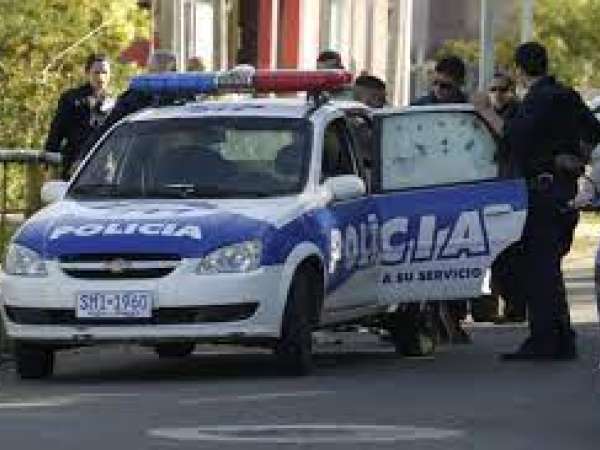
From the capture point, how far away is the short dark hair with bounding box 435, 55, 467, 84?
690 inches

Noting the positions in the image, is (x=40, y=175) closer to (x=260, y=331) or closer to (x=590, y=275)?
(x=260, y=331)

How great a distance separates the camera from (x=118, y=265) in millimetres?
13609

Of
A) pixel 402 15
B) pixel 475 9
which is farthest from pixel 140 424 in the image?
pixel 475 9

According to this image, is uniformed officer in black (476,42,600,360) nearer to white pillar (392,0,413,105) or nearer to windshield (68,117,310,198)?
windshield (68,117,310,198)

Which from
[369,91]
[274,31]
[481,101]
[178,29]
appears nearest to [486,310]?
[369,91]

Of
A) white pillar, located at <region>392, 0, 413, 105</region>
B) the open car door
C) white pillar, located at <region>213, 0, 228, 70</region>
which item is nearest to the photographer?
the open car door

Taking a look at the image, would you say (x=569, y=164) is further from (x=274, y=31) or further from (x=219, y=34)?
(x=274, y=31)

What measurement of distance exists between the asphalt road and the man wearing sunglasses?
210cm

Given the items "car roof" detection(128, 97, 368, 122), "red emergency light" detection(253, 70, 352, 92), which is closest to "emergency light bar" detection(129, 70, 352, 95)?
"red emergency light" detection(253, 70, 352, 92)

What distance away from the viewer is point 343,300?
1494 centimetres

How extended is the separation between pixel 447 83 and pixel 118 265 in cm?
478

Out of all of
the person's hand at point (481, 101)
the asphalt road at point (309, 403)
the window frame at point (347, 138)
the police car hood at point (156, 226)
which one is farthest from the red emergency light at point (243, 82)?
the asphalt road at point (309, 403)

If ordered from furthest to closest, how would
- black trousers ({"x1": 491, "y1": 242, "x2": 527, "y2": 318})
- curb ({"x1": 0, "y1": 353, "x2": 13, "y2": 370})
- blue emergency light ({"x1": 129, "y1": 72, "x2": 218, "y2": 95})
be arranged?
black trousers ({"x1": 491, "y1": 242, "x2": 527, "y2": 318})
blue emergency light ({"x1": 129, "y1": 72, "x2": 218, "y2": 95})
curb ({"x1": 0, "y1": 353, "x2": 13, "y2": 370})

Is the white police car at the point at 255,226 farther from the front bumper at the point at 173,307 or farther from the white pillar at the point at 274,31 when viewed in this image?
the white pillar at the point at 274,31
